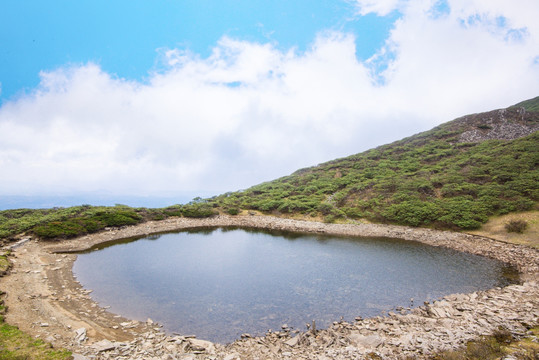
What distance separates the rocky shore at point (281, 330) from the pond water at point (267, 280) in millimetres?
1018

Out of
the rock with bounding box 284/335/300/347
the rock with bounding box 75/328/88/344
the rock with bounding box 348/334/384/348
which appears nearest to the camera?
the rock with bounding box 348/334/384/348

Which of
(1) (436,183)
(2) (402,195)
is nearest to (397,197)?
(2) (402,195)

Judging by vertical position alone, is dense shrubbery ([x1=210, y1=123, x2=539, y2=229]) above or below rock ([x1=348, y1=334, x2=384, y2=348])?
above

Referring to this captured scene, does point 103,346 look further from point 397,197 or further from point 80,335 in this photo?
point 397,197

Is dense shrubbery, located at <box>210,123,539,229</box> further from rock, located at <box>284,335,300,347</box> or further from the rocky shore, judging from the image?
rock, located at <box>284,335,300,347</box>

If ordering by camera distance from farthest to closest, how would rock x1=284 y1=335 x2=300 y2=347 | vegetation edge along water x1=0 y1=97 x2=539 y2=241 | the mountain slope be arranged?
the mountain slope
vegetation edge along water x1=0 y1=97 x2=539 y2=241
rock x1=284 y1=335 x2=300 y2=347

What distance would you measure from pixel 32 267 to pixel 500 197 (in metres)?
47.1

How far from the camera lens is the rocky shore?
918 centimetres

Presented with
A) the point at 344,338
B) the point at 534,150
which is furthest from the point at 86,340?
the point at 534,150

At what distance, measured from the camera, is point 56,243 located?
83.7ft

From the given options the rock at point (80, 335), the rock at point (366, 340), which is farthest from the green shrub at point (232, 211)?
the rock at point (366, 340)

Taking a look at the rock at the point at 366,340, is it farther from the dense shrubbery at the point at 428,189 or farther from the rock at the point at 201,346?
the dense shrubbery at the point at 428,189

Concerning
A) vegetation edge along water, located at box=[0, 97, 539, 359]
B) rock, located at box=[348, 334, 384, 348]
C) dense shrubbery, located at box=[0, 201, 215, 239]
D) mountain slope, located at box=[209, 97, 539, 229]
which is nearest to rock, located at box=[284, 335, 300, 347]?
rock, located at box=[348, 334, 384, 348]

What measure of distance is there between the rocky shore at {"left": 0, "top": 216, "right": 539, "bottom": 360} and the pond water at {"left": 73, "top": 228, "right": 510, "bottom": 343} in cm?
102
